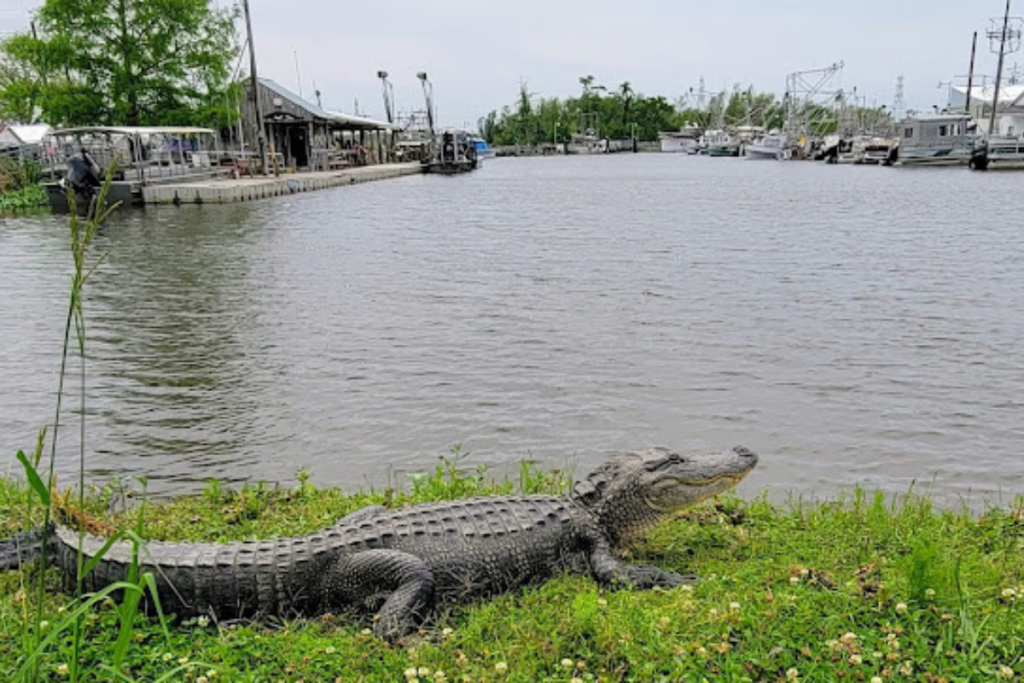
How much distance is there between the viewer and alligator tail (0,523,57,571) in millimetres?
4062

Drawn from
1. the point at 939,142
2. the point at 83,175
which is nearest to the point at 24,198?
the point at 83,175

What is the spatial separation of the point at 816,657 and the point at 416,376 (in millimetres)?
6130

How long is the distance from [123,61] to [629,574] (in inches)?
1712

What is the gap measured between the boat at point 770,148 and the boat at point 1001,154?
95.4ft

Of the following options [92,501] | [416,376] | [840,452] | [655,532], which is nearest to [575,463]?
[655,532]

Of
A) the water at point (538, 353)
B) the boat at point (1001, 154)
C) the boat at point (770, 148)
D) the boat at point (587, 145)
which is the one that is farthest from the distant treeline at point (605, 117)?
the water at point (538, 353)

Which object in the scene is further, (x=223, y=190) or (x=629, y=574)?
(x=223, y=190)

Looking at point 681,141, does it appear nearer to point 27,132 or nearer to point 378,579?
point 27,132

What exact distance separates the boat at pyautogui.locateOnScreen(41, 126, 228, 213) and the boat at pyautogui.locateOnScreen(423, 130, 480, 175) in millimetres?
18225

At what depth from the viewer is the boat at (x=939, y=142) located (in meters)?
52.7

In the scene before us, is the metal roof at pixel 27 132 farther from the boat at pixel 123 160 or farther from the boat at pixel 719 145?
the boat at pixel 719 145

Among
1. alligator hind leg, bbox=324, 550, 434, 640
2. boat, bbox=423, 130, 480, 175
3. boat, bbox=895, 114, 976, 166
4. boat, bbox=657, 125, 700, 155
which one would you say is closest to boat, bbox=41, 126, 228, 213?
boat, bbox=423, 130, 480, 175

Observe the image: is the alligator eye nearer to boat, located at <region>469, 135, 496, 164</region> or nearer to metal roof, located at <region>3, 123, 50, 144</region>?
metal roof, located at <region>3, 123, 50, 144</region>

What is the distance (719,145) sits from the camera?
307 ft
